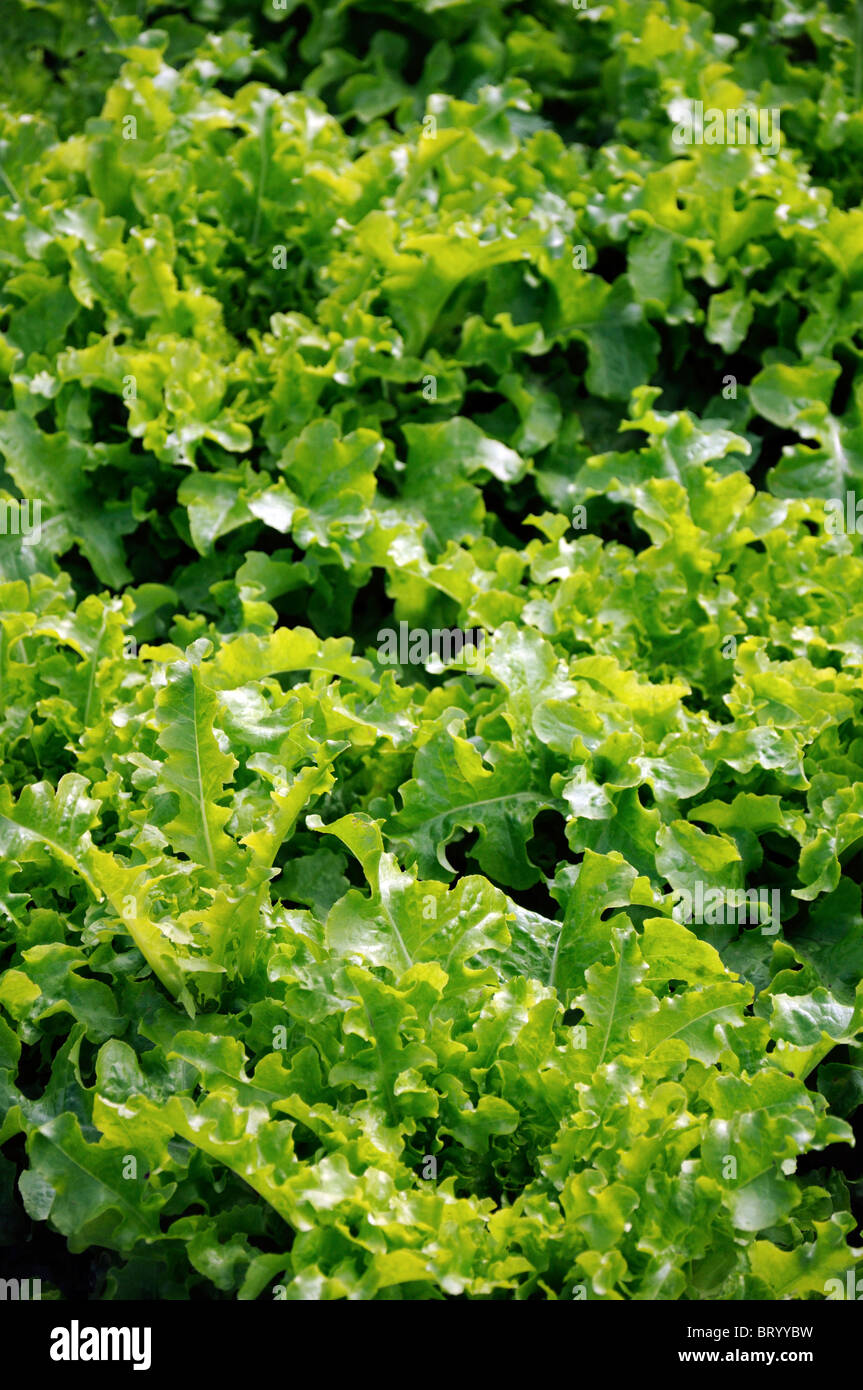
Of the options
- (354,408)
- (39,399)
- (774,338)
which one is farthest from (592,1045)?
(774,338)

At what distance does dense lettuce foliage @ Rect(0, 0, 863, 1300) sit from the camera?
223 cm

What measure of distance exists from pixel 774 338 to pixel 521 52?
4.94ft

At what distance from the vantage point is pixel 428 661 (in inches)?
122

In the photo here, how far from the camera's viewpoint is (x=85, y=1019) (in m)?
2.48

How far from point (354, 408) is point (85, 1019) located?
190 centimetres

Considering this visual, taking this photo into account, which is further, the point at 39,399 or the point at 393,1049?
the point at 39,399

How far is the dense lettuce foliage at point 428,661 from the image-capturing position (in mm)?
2229

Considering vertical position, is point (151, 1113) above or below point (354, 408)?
below

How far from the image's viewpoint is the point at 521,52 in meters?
4.80

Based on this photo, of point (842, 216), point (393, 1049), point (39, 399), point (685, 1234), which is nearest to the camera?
point (685, 1234)

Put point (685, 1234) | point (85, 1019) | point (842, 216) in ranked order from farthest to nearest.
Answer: point (842, 216) → point (85, 1019) → point (685, 1234)

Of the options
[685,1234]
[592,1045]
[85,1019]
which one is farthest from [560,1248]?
[85,1019]
